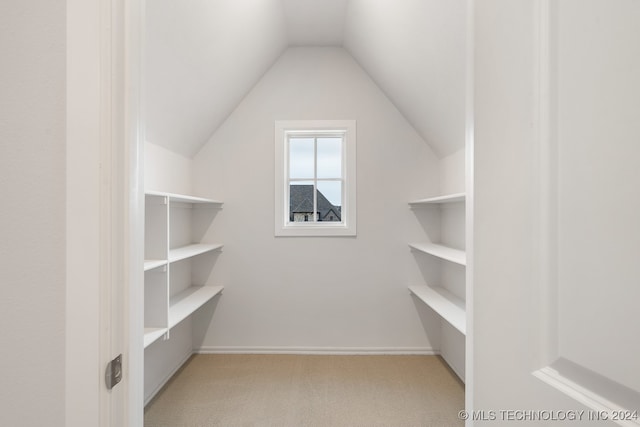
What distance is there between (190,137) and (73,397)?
2148mm

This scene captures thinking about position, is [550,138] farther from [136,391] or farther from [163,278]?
[163,278]

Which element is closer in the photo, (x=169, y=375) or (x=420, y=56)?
(x=420, y=56)

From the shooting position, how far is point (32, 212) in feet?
1.80

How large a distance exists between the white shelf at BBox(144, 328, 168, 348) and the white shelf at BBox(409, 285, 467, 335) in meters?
1.66

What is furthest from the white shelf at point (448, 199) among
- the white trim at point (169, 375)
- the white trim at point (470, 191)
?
the white trim at point (169, 375)

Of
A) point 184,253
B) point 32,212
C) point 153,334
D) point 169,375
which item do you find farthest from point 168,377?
point 32,212

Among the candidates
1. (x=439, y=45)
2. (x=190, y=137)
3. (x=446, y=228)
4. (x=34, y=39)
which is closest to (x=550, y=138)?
(x=34, y=39)

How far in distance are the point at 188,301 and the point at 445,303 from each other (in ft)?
6.27

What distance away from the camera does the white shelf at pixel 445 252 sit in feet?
5.88

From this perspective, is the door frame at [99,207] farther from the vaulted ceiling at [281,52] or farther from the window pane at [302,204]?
the window pane at [302,204]

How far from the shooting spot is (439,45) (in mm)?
1585

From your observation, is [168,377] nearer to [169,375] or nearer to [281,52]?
[169,375]

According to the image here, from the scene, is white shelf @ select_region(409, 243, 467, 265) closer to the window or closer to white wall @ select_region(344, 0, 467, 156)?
the window

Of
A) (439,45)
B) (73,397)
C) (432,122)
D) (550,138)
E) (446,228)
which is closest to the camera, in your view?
(550,138)
